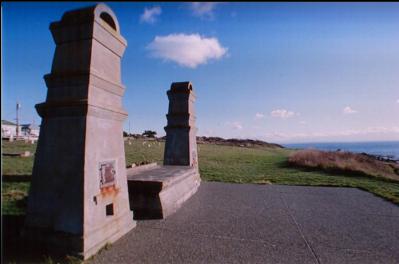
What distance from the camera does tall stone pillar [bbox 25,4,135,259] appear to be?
4.07m

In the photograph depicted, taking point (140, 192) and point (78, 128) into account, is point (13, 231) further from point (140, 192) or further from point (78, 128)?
point (140, 192)

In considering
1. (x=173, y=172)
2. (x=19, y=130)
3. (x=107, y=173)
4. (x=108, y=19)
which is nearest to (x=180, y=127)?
(x=173, y=172)

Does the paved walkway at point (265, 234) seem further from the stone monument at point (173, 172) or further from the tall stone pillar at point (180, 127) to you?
the tall stone pillar at point (180, 127)

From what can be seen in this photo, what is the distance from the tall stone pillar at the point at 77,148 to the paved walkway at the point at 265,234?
0.55 m

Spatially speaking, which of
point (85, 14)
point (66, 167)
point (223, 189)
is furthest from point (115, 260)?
point (223, 189)

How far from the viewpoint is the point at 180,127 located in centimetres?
1036

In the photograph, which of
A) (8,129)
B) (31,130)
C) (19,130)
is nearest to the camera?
(8,129)

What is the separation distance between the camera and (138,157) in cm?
1143

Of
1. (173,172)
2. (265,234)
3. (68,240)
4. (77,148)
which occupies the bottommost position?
(265,234)

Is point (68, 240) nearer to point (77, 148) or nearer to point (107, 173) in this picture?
point (107, 173)

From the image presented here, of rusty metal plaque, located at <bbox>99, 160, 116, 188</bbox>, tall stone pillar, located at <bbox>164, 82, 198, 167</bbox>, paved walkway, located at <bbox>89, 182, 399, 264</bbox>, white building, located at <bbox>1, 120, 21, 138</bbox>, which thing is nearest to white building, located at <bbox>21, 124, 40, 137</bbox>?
white building, located at <bbox>1, 120, 21, 138</bbox>

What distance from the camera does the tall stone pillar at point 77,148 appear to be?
4066mm

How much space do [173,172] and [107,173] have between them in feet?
12.1

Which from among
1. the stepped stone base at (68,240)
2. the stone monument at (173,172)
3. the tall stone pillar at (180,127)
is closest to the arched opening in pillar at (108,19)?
the stone monument at (173,172)
